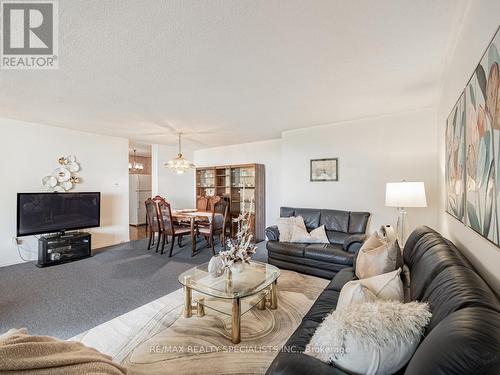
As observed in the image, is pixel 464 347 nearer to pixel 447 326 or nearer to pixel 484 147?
pixel 447 326

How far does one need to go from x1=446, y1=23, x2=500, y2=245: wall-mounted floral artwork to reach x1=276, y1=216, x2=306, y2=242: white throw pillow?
233 centimetres

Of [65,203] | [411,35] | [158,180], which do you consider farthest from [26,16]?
[158,180]

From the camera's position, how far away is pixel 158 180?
6.27 m

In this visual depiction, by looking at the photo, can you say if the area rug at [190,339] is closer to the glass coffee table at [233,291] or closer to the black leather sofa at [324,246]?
the glass coffee table at [233,291]

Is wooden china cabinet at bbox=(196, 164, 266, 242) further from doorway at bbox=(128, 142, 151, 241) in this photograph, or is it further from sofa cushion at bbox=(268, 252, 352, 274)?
doorway at bbox=(128, 142, 151, 241)

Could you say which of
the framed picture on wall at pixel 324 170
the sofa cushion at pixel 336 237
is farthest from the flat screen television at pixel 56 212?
the sofa cushion at pixel 336 237

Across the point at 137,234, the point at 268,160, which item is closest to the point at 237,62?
the point at 268,160

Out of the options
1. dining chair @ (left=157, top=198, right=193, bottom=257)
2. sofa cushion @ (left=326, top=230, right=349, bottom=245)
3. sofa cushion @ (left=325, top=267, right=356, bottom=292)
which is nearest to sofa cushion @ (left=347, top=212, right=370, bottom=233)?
sofa cushion @ (left=326, top=230, right=349, bottom=245)

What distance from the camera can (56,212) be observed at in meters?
4.05

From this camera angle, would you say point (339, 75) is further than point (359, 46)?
Yes

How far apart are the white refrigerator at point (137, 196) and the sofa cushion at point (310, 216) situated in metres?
6.01

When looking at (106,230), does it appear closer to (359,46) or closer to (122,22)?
(122,22)

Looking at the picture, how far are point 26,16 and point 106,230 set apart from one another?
4.30 metres

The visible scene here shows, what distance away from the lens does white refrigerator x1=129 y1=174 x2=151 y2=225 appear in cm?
794
